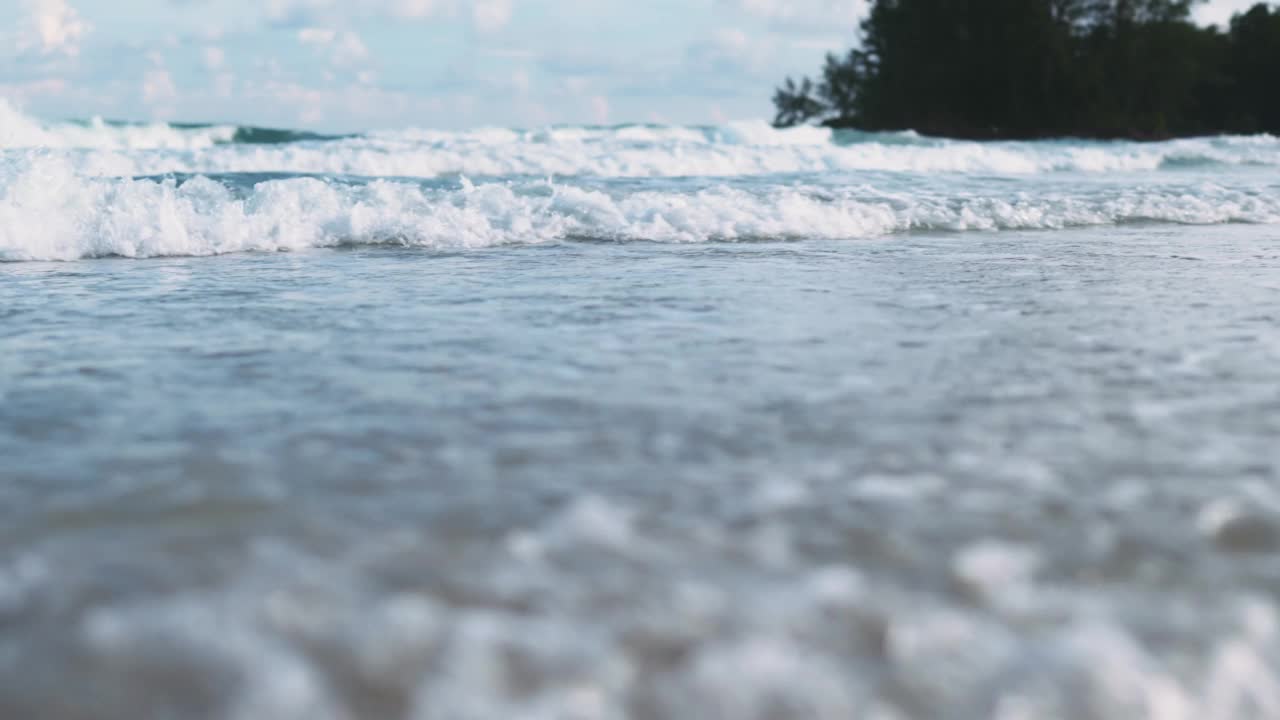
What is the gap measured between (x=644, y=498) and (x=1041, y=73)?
104 feet

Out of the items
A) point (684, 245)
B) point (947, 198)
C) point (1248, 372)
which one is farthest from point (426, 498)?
point (947, 198)

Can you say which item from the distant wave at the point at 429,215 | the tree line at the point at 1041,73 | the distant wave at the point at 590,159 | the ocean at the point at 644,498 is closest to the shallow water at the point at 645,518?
the ocean at the point at 644,498

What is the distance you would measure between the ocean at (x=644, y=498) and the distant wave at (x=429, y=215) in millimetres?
1662

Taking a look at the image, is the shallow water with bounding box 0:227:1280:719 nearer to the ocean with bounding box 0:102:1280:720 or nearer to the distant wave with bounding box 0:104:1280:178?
the ocean with bounding box 0:102:1280:720

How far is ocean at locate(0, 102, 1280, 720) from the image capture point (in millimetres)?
1355

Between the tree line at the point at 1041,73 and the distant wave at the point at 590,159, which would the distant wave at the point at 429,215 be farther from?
the tree line at the point at 1041,73

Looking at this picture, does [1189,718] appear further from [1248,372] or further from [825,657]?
[1248,372]

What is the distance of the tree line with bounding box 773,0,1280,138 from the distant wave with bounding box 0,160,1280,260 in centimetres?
2419

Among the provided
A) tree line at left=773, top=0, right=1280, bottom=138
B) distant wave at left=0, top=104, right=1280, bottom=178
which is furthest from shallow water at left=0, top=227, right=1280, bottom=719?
tree line at left=773, top=0, right=1280, bottom=138

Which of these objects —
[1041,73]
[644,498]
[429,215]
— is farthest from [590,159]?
[1041,73]

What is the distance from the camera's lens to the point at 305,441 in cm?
225

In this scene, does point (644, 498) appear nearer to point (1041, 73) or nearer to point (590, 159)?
point (590, 159)

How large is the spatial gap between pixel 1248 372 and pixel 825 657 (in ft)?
6.27

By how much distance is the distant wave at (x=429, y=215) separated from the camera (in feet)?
20.2
